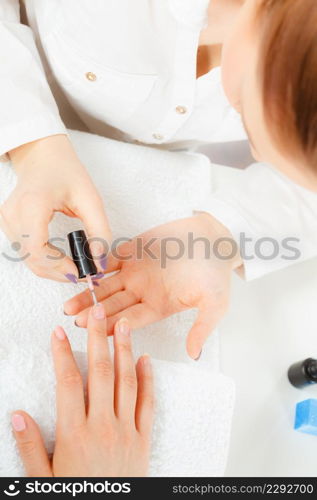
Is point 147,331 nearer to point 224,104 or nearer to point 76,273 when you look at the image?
point 76,273

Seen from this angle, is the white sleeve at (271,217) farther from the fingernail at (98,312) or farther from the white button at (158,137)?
the fingernail at (98,312)

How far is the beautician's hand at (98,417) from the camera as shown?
20.1 inches

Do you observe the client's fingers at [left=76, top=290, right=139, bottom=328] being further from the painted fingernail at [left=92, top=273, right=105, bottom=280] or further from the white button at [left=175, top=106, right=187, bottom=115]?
the white button at [left=175, top=106, right=187, bottom=115]

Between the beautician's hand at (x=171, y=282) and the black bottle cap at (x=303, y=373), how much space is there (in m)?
0.15

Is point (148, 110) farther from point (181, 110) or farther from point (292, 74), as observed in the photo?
point (292, 74)

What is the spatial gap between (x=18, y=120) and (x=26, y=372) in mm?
332

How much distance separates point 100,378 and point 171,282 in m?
0.25

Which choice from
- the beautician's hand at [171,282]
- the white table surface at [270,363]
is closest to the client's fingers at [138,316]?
the beautician's hand at [171,282]

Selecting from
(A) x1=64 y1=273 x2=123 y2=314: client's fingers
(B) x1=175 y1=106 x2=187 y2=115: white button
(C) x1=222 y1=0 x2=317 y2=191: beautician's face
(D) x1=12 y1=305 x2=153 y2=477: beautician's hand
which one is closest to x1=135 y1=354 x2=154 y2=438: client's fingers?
(D) x1=12 y1=305 x2=153 y2=477: beautician's hand

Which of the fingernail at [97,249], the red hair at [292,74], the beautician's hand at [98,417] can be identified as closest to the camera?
the red hair at [292,74]

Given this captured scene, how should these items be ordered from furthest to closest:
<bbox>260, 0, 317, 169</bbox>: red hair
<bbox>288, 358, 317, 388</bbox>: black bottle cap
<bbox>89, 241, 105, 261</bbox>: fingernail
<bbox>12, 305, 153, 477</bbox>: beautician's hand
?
<bbox>288, 358, 317, 388</bbox>: black bottle cap
<bbox>89, 241, 105, 261</bbox>: fingernail
<bbox>12, 305, 153, 477</bbox>: beautician's hand
<bbox>260, 0, 317, 169</bbox>: red hair

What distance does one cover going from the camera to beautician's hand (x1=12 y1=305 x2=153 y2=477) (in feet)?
1.67

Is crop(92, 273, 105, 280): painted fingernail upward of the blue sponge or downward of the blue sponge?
upward

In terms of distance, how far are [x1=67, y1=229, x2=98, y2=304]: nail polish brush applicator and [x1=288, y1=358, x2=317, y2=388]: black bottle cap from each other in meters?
0.36
